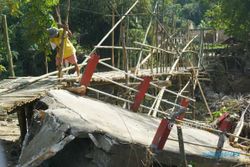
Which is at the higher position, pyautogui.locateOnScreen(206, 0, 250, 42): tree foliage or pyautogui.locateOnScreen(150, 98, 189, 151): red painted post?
pyautogui.locateOnScreen(206, 0, 250, 42): tree foliage

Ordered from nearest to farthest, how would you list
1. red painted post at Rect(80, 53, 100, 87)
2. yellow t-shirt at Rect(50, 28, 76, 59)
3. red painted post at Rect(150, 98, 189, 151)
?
red painted post at Rect(150, 98, 189, 151) < red painted post at Rect(80, 53, 100, 87) < yellow t-shirt at Rect(50, 28, 76, 59)

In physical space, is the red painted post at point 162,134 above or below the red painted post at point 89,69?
below

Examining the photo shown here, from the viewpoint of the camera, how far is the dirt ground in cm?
882

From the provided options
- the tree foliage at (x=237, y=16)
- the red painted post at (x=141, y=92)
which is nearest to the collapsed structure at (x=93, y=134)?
the red painted post at (x=141, y=92)

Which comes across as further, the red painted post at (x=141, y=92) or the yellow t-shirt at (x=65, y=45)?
the yellow t-shirt at (x=65, y=45)

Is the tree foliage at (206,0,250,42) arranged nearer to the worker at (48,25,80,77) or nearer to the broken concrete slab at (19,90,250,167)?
the worker at (48,25,80,77)

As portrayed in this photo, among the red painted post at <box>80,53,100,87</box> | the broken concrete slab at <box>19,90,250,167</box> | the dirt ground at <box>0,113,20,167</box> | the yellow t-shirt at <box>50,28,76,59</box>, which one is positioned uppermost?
the yellow t-shirt at <box>50,28,76,59</box>

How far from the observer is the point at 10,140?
10398 mm

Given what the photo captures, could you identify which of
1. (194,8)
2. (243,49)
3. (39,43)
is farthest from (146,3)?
(194,8)

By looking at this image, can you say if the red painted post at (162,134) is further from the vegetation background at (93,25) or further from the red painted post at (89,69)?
the vegetation background at (93,25)

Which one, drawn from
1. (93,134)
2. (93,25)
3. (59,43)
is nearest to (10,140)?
(59,43)

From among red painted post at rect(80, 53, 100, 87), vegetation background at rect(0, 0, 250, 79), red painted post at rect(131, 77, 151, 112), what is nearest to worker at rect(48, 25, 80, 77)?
→ red painted post at rect(80, 53, 100, 87)

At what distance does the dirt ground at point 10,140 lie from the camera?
28.9ft

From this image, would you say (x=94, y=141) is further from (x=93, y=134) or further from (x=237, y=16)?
(x=237, y=16)
